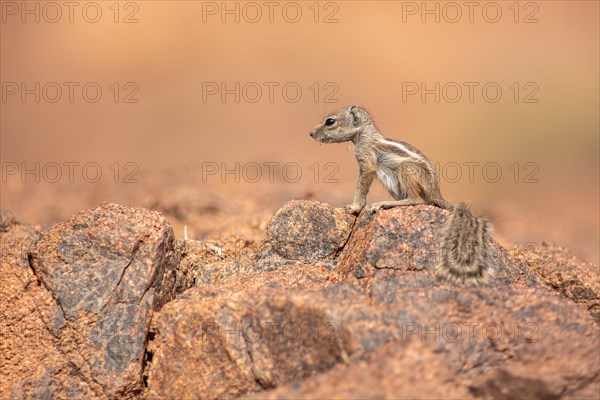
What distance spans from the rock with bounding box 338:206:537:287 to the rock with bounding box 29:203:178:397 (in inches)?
68.2

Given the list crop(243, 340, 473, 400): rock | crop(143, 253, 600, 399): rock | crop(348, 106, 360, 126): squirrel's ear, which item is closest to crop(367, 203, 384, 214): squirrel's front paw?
crop(143, 253, 600, 399): rock

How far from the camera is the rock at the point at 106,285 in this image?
5613 mm

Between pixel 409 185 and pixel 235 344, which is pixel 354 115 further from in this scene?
pixel 235 344

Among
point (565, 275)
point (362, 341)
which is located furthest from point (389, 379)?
point (565, 275)

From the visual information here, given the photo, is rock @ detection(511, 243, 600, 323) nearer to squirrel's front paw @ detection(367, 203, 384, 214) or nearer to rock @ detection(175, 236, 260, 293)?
squirrel's front paw @ detection(367, 203, 384, 214)

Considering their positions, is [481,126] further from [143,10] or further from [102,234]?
[102,234]

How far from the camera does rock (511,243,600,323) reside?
23.2 feet

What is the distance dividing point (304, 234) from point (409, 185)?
1.27m

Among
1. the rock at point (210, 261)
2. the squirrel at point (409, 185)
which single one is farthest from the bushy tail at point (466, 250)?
the rock at point (210, 261)

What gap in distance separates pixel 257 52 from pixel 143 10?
247 inches

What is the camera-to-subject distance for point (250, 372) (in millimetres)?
5207

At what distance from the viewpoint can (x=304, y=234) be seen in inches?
267

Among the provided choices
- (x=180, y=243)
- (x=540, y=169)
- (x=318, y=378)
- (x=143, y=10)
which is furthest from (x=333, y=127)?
(x=143, y=10)

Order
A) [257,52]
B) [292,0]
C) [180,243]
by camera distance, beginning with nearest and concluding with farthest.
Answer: [180,243], [257,52], [292,0]
